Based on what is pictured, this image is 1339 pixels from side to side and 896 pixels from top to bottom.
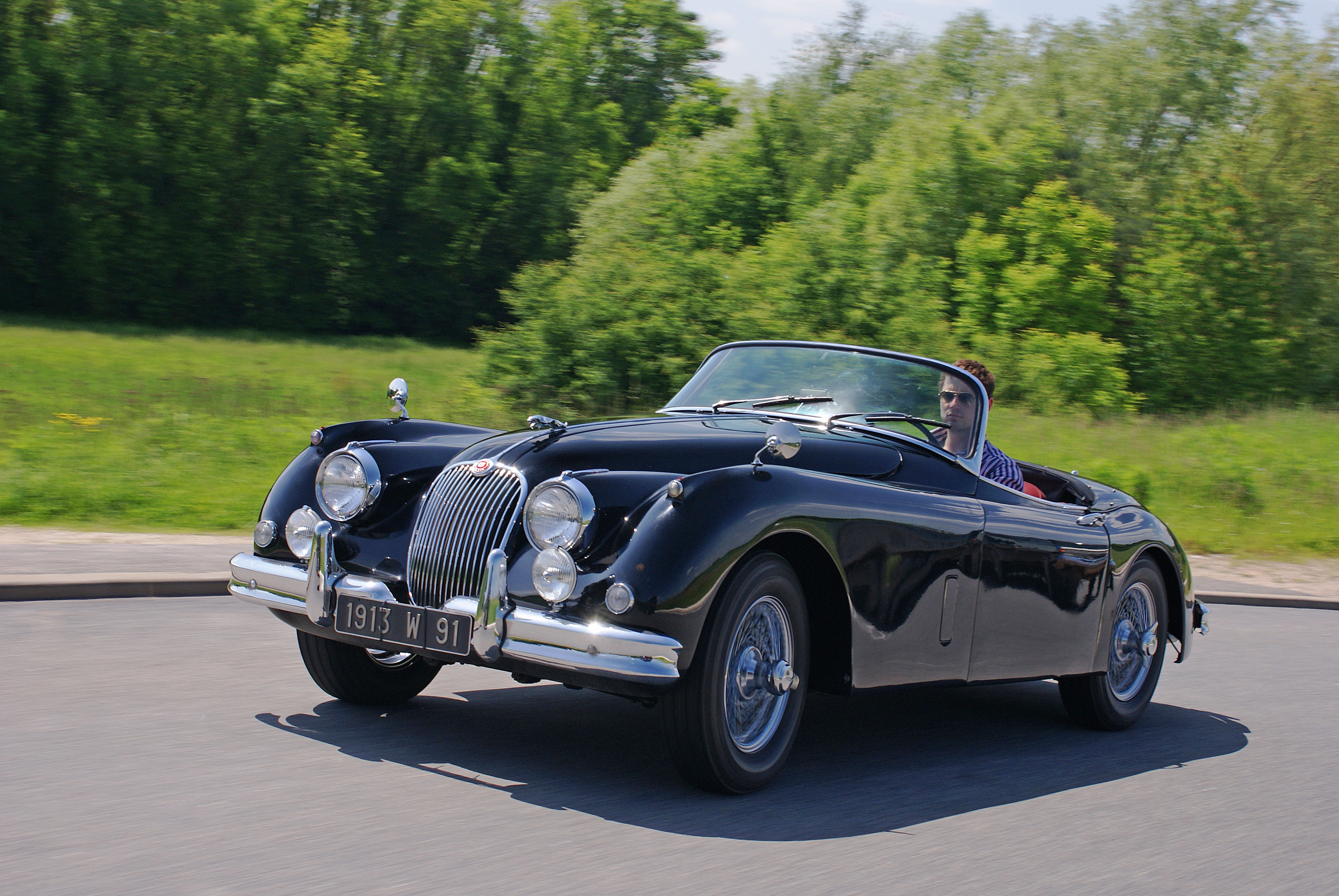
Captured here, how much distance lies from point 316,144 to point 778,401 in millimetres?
56647

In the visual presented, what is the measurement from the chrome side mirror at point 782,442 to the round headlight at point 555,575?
0.81 metres

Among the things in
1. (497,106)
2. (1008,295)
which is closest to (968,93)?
(1008,295)

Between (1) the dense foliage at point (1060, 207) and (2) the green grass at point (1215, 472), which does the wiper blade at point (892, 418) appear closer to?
(2) the green grass at point (1215, 472)

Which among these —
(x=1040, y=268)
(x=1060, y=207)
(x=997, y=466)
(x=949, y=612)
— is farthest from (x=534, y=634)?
(x=1060, y=207)

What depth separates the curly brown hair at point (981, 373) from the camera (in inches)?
242

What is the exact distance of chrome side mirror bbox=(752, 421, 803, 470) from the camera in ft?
15.3

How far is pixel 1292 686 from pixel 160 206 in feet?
183

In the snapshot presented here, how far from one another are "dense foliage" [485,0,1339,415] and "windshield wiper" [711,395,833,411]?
2112cm

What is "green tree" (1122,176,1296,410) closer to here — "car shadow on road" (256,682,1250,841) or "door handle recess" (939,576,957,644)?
"car shadow on road" (256,682,1250,841)

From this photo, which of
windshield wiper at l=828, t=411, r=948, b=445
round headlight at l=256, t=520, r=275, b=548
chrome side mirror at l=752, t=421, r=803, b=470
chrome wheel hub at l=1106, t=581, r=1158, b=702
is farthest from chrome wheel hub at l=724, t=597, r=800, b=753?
chrome wheel hub at l=1106, t=581, r=1158, b=702

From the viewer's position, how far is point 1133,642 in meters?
6.43

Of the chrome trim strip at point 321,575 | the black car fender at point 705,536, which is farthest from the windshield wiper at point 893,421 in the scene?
the chrome trim strip at point 321,575

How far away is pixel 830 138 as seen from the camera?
136ft

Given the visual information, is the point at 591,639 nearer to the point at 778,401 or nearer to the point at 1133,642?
the point at 778,401
